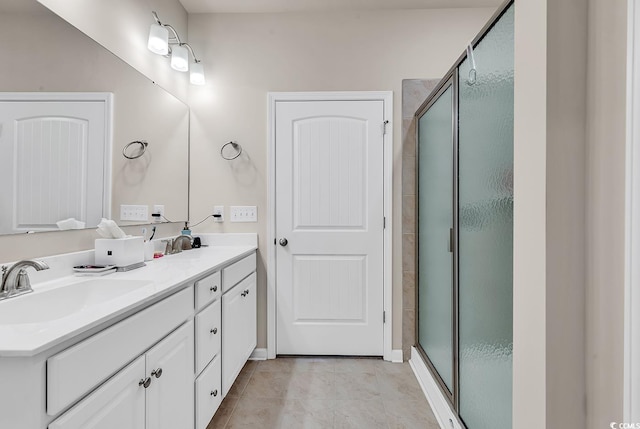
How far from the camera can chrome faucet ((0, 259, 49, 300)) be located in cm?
Answer: 115

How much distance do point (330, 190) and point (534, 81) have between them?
5.75ft

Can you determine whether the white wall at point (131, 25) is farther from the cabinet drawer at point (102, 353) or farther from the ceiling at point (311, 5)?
the cabinet drawer at point (102, 353)

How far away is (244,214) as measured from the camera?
2617 mm

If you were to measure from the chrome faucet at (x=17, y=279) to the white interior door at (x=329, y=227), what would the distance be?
5.19 feet

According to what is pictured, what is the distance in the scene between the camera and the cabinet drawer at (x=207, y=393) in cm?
153

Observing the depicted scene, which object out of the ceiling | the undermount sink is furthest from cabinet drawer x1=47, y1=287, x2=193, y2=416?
the ceiling

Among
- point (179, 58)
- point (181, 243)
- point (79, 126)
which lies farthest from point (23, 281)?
point (179, 58)

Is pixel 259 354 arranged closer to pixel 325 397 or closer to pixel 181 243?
pixel 325 397

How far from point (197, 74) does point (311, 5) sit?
1.00 m

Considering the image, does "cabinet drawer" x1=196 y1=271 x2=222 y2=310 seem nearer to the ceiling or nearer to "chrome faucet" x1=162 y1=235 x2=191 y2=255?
"chrome faucet" x1=162 y1=235 x2=191 y2=255

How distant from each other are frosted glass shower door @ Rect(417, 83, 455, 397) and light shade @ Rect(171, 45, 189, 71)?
5.59ft

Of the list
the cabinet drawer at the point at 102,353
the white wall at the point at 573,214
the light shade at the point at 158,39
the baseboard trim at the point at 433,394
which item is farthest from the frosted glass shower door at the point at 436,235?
the light shade at the point at 158,39

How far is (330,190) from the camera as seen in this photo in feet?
8.47

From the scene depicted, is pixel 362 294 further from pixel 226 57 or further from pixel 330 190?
pixel 226 57
